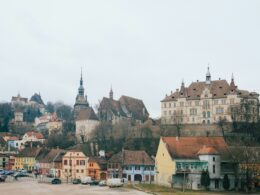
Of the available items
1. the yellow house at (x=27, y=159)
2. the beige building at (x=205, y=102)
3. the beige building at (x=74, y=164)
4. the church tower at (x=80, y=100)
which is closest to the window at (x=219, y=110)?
the beige building at (x=205, y=102)

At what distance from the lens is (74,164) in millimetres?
Answer: 98188

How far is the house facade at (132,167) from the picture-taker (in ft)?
289

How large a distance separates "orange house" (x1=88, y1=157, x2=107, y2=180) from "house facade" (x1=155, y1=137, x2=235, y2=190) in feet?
58.5

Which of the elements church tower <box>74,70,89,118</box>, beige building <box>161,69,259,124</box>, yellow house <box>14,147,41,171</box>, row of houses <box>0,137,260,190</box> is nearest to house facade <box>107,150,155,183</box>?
row of houses <box>0,137,260,190</box>

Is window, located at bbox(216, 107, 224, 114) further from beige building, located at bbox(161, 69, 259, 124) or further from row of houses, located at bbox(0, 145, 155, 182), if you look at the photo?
row of houses, located at bbox(0, 145, 155, 182)

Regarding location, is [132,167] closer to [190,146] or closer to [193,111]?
[190,146]

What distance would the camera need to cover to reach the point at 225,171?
74562 millimetres

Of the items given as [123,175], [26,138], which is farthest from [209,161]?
[26,138]

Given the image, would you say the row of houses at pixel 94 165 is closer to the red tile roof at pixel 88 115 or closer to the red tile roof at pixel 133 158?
the red tile roof at pixel 133 158

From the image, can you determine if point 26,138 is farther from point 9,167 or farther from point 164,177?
point 164,177

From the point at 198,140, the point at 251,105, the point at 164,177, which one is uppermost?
the point at 251,105

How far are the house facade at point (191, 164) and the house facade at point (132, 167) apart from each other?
403 inches

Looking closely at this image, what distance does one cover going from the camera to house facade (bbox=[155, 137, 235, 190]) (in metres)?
73.4

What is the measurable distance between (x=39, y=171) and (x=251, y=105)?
4544cm
